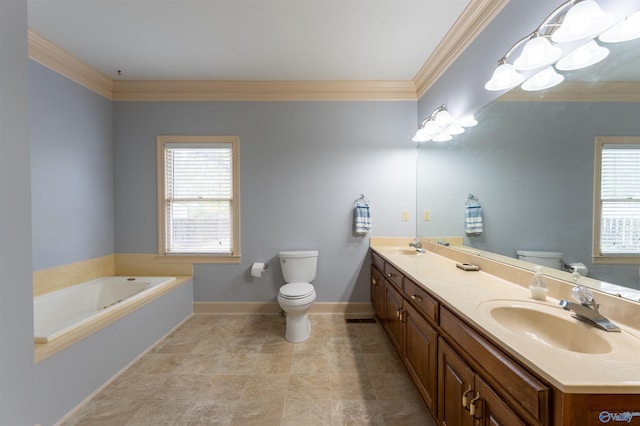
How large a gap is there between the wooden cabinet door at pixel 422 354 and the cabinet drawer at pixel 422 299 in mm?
62

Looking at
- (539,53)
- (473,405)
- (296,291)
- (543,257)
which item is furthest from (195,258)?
(539,53)

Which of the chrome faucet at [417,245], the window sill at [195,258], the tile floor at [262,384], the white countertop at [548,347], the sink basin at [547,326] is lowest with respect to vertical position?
the tile floor at [262,384]

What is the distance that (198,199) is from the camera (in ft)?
9.31

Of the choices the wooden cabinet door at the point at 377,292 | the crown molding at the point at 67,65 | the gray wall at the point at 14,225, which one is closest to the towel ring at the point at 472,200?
the wooden cabinet door at the point at 377,292

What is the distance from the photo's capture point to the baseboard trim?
9.28 feet

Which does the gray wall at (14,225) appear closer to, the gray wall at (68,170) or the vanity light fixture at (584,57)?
the gray wall at (68,170)

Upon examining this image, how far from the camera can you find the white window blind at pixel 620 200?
931mm

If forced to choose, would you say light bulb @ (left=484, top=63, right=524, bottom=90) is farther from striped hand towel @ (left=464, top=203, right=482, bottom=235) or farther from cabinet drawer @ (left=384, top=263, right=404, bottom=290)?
cabinet drawer @ (left=384, top=263, right=404, bottom=290)

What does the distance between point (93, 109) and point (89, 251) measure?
1.49 m

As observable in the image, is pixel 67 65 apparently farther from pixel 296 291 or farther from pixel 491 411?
pixel 491 411

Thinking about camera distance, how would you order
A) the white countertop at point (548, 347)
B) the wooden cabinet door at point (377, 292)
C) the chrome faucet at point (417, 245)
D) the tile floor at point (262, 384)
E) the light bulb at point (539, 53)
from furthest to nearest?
the chrome faucet at point (417, 245)
the wooden cabinet door at point (377, 292)
the tile floor at point (262, 384)
the light bulb at point (539, 53)
the white countertop at point (548, 347)

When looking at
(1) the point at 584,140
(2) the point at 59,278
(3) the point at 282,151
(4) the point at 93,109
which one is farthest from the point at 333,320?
(4) the point at 93,109

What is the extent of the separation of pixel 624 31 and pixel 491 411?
1479 mm

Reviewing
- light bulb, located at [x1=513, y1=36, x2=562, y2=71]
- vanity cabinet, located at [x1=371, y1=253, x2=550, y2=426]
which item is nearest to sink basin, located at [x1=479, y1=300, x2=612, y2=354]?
vanity cabinet, located at [x1=371, y1=253, x2=550, y2=426]
